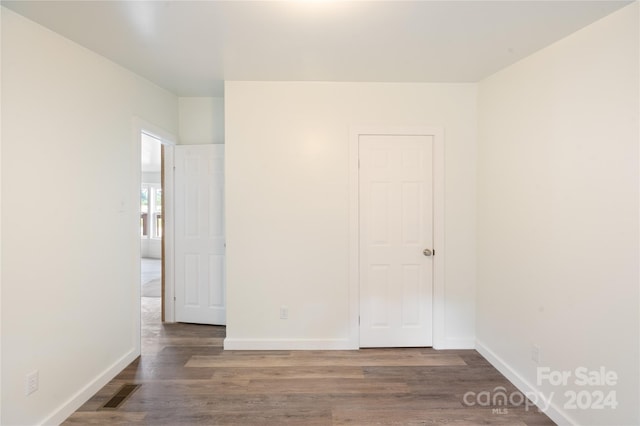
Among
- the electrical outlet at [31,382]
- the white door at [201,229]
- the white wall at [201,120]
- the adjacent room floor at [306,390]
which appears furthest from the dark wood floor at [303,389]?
the white wall at [201,120]

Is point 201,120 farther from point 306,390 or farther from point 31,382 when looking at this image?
point 306,390

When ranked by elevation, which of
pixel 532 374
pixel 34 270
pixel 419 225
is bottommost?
pixel 532 374

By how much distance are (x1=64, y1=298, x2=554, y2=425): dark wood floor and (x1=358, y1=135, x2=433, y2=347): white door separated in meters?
0.24

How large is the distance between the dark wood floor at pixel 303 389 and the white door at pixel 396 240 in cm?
→ 24

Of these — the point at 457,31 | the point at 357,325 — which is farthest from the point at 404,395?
the point at 457,31

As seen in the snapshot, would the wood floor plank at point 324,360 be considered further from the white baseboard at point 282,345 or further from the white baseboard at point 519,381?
the white baseboard at point 519,381

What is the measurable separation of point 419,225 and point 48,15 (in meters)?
3.04

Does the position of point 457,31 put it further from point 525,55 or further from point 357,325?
point 357,325

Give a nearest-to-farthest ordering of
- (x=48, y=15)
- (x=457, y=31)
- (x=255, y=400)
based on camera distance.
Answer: (x=48, y=15)
(x=457, y=31)
(x=255, y=400)

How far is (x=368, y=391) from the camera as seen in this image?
225 centimetres

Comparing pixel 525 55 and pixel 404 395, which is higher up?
pixel 525 55

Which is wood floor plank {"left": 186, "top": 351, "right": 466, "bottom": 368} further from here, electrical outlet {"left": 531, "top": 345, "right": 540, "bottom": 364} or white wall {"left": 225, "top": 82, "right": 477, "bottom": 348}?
electrical outlet {"left": 531, "top": 345, "right": 540, "bottom": 364}

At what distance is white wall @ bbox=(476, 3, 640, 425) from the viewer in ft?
5.27

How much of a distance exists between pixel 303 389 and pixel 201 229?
6.62 ft
